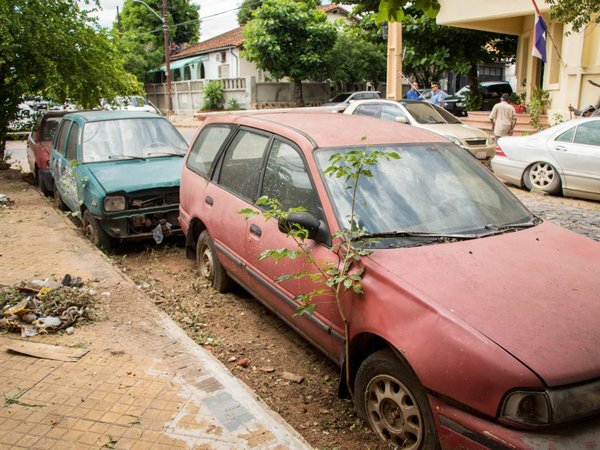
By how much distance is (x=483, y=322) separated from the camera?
2.57 metres

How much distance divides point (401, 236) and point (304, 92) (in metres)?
31.8

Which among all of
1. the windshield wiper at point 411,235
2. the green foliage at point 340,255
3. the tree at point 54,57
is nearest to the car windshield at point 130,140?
the tree at point 54,57

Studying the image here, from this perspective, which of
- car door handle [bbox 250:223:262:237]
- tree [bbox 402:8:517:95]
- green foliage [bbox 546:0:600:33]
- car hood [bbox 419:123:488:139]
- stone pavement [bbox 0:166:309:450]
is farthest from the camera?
tree [bbox 402:8:517:95]

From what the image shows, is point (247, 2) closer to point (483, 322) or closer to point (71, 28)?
point (71, 28)

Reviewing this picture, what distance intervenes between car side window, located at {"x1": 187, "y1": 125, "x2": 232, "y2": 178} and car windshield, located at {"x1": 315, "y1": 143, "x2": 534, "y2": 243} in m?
1.74

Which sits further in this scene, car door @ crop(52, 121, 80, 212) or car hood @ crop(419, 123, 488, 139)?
car hood @ crop(419, 123, 488, 139)

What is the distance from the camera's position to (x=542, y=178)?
31.9 feet

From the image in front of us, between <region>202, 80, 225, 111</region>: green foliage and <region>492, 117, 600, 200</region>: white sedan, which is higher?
<region>202, 80, 225, 111</region>: green foliage

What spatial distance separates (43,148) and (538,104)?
1286 cm

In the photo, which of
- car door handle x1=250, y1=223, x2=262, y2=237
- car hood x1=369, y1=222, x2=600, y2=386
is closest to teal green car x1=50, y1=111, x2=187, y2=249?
car door handle x1=250, y1=223, x2=262, y2=237

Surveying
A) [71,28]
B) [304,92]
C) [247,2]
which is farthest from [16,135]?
[247,2]

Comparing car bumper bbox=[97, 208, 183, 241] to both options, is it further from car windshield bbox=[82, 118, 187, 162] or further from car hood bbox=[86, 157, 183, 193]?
car windshield bbox=[82, 118, 187, 162]

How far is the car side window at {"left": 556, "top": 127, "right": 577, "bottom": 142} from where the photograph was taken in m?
9.29

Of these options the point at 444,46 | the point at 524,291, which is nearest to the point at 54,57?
the point at 524,291
